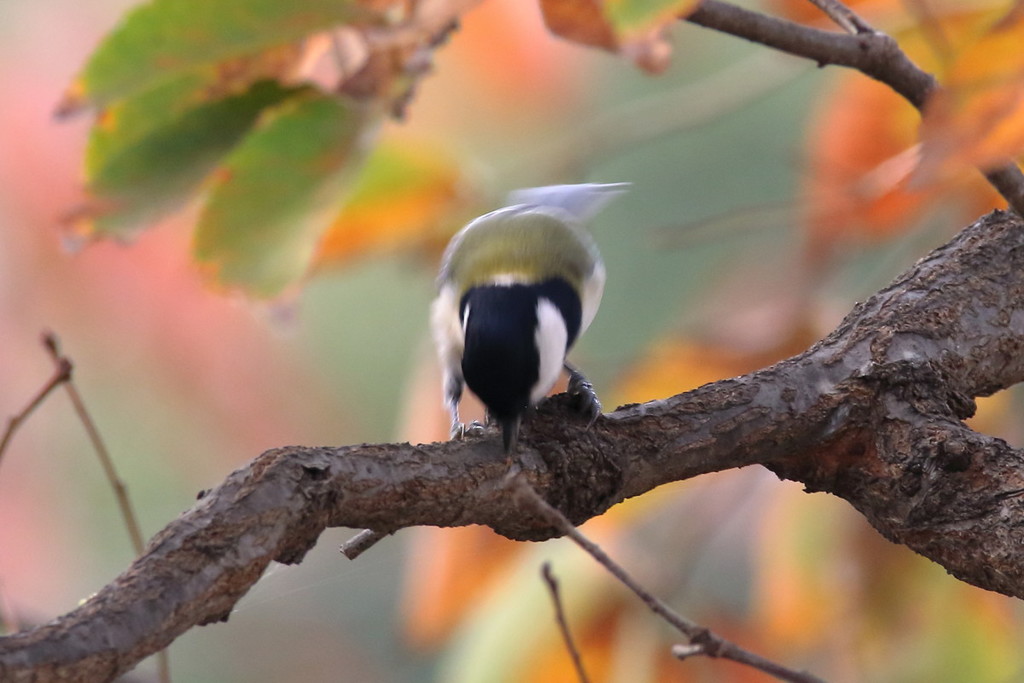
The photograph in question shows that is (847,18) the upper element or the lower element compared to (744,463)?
upper

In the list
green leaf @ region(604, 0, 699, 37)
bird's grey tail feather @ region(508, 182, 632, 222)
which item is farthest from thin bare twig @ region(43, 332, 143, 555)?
bird's grey tail feather @ region(508, 182, 632, 222)

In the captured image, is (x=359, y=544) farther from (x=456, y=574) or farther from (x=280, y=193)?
(x=456, y=574)

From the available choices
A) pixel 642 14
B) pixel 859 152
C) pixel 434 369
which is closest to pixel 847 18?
pixel 642 14

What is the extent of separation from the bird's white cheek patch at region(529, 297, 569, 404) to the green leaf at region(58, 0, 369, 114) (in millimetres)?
337

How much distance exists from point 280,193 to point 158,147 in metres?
0.15

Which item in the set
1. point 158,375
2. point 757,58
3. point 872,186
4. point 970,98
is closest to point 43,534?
point 158,375

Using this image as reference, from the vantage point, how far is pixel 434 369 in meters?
1.38

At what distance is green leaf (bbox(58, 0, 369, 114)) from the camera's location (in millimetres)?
986

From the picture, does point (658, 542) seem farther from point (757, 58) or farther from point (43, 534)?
point (43, 534)

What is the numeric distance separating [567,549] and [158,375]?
1.99 m

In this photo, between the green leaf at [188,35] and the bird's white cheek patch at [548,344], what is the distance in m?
0.34

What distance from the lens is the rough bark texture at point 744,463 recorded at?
0.58m

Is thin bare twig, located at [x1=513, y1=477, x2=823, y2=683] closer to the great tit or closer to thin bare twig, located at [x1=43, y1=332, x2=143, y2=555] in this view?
the great tit

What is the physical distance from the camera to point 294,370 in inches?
139
